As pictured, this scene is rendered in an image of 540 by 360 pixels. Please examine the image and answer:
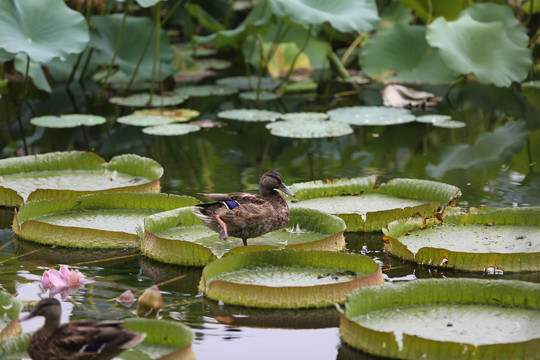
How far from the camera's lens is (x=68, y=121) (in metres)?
9.78

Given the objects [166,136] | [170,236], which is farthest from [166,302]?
[166,136]

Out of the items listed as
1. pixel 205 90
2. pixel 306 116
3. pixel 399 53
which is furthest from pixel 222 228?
pixel 399 53

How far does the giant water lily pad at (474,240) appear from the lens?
506 centimetres

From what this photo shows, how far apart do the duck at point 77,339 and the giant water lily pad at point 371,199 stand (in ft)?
8.90

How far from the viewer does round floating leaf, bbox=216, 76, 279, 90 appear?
1264 centimetres

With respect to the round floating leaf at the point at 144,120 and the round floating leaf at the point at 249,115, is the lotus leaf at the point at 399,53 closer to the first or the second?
the round floating leaf at the point at 249,115

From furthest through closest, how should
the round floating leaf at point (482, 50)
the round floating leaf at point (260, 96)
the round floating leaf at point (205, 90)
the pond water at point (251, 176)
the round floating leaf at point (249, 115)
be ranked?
the round floating leaf at point (205, 90) → the round floating leaf at point (260, 96) → the round floating leaf at point (482, 50) → the round floating leaf at point (249, 115) → the pond water at point (251, 176)

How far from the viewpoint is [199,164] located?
830cm

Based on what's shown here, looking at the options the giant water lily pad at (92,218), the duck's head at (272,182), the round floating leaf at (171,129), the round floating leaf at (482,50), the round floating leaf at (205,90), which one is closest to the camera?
the duck's head at (272,182)

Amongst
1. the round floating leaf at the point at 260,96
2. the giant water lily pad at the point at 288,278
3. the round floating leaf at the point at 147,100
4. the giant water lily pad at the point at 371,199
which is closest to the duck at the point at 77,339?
the giant water lily pad at the point at 288,278

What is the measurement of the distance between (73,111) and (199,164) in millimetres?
3343

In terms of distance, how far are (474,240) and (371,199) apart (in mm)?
1162

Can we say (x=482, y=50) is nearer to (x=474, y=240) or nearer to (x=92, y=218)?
(x=474, y=240)

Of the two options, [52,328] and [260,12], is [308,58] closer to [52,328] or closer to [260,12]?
[260,12]
